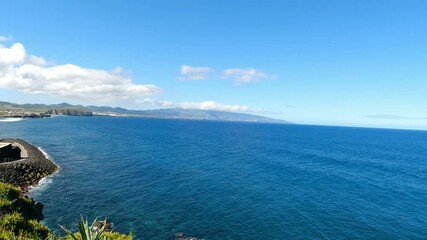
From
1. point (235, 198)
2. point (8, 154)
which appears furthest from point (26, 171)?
point (235, 198)

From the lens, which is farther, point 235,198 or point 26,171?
point 26,171

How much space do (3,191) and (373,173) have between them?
103 meters

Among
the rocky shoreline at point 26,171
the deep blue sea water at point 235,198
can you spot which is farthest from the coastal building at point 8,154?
the deep blue sea water at point 235,198

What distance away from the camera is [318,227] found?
160 ft

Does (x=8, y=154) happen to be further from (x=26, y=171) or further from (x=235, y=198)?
(x=235, y=198)

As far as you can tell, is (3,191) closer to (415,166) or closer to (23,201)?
(23,201)

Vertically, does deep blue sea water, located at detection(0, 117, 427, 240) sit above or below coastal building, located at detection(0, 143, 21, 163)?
below

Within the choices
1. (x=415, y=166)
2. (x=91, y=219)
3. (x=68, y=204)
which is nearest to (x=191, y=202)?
(x=91, y=219)

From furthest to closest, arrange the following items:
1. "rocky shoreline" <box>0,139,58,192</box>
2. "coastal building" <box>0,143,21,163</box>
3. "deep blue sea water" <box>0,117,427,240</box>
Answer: "coastal building" <box>0,143,21,163</box> < "rocky shoreline" <box>0,139,58,192</box> < "deep blue sea water" <box>0,117,427,240</box>

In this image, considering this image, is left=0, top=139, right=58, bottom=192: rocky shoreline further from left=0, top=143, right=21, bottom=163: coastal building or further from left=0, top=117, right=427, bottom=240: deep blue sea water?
left=0, top=143, right=21, bottom=163: coastal building

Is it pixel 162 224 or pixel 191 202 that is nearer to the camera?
pixel 162 224

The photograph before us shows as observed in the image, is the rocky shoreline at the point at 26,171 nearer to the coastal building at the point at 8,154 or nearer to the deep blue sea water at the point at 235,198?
the deep blue sea water at the point at 235,198

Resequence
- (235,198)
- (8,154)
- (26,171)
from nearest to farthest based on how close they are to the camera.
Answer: (235,198) < (26,171) < (8,154)

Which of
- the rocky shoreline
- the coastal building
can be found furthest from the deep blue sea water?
the coastal building
